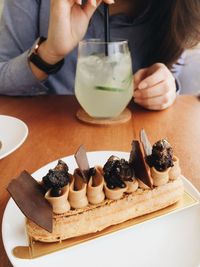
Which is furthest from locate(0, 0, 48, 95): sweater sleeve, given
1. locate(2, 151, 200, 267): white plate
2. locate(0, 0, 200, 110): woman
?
locate(2, 151, 200, 267): white plate

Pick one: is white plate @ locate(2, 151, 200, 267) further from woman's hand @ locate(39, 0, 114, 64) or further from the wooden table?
woman's hand @ locate(39, 0, 114, 64)

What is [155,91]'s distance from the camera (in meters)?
0.91

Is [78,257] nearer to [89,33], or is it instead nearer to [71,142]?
[71,142]

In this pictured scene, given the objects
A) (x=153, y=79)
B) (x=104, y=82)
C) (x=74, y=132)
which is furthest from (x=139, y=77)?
(x=74, y=132)

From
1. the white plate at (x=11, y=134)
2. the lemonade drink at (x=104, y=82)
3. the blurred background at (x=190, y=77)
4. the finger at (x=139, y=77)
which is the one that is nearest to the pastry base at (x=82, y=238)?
the white plate at (x=11, y=134)

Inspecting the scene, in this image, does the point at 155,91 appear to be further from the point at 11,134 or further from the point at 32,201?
the point at 32,201

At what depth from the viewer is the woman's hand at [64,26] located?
36.0 inches

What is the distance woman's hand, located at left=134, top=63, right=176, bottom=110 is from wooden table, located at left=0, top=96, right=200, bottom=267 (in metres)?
0.02

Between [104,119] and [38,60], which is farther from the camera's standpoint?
[38,60]

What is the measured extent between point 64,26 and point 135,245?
27.3 inches

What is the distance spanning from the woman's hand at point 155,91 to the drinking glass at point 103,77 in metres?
0.06

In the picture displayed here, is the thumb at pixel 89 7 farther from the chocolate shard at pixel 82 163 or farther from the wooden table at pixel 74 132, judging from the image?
the chocolate shard at pixel 82 163

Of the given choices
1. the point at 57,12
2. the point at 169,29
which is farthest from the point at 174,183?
the point at 169,29

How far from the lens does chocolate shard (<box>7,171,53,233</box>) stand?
44cm
